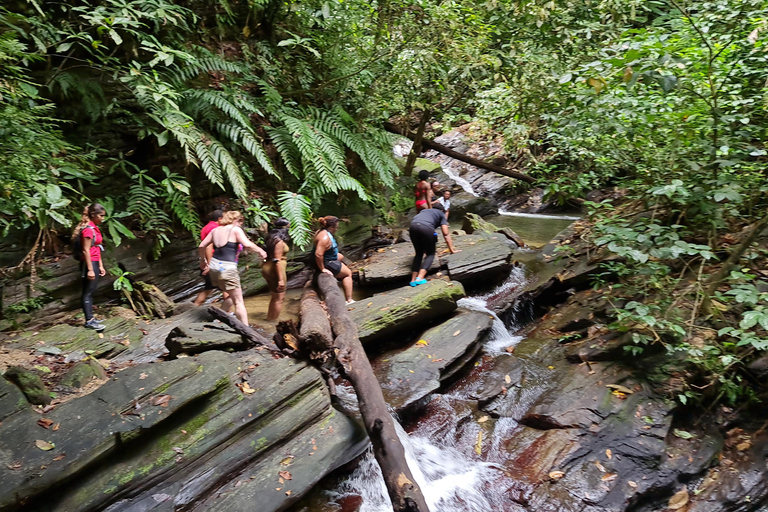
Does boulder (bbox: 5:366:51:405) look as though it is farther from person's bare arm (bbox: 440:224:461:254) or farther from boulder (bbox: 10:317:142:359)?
person's bare arm (bbox: 440:224:461:254)

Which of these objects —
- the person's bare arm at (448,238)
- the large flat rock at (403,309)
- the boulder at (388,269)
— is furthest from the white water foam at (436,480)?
the person's bare arm at (448,238)

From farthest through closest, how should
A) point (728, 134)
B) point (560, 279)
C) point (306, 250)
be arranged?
point (306, 250) → point (560, 279) → point (728, 134)

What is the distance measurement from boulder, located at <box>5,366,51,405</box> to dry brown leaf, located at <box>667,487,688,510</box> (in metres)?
6.02

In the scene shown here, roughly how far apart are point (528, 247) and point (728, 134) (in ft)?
19.5

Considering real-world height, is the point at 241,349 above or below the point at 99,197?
below

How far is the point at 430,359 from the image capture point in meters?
5.75

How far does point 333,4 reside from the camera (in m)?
8.45

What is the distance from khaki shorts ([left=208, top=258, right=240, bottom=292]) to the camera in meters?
6.07

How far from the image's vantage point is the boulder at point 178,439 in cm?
310

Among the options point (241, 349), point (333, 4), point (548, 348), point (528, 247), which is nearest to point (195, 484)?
point (241, 349)

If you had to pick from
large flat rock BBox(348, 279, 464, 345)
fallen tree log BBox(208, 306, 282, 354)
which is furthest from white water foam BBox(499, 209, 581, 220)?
fallen tree log BBox(208, 306, 282, 354)

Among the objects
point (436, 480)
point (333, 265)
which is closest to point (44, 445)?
point (436, 480)

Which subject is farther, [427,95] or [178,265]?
[427,95]

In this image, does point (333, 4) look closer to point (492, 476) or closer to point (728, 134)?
point (728, 134)
